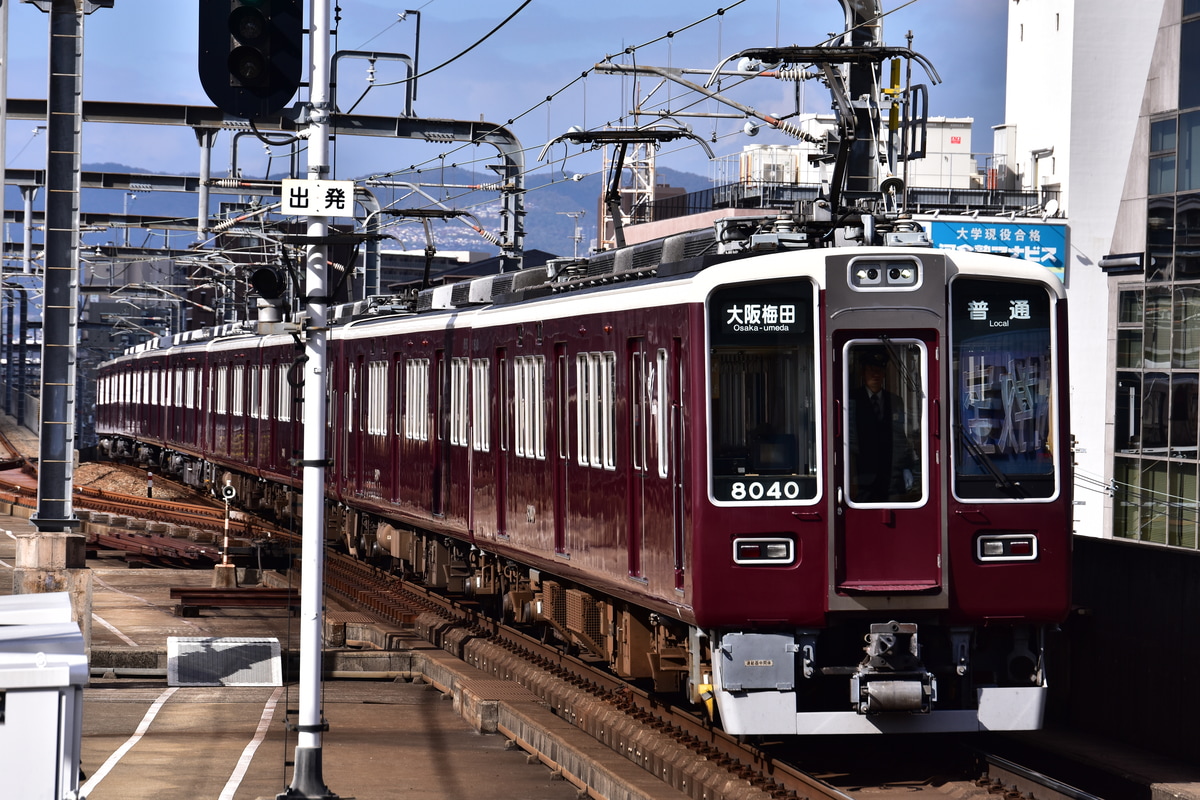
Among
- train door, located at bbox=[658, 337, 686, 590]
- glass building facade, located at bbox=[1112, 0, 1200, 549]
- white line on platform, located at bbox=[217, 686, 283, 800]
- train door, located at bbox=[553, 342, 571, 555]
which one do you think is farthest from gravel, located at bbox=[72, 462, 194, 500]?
train door, located at bbox=[658, 337, 686, 590]

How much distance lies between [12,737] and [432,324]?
12338 mm

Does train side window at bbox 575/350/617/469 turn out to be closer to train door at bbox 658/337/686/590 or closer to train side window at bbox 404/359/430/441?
train door at bbox 658/337/686/590

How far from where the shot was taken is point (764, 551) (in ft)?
31.7

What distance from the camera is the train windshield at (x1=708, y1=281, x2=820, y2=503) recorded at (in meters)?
9.64

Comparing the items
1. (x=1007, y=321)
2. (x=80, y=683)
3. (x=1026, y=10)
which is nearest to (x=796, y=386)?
(x=1007, y=321)

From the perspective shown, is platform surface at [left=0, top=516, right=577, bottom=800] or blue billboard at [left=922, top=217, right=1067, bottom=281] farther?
blue billboard at [left=922, top=217, right=1067, bottom=281]

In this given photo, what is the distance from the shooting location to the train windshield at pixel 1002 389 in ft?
32.0

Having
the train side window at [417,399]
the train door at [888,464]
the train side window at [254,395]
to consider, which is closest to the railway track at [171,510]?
the train side window at [254,395]

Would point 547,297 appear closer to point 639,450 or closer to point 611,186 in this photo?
point 611,186

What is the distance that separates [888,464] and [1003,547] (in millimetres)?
823

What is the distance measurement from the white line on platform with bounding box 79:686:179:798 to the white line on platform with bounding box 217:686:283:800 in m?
0.75

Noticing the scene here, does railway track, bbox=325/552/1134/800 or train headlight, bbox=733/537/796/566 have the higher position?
train headlight, bbox=733/537/796/566

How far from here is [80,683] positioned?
5625mm

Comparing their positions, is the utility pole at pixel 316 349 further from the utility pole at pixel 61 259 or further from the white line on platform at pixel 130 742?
the utility pole at pixel 61 259
